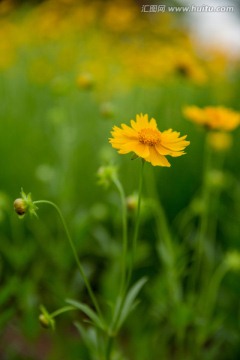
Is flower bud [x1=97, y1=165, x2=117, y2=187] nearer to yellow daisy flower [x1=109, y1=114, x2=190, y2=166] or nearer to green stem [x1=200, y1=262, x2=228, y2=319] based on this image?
yellow daisy flower [x1=109, y1=114, x2=190, y2=166]

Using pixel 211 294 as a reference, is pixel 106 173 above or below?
above

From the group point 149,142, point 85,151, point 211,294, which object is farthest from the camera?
point 85,151

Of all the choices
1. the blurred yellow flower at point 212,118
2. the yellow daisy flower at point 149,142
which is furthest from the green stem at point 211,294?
the yellow daisy flower at point 149,142

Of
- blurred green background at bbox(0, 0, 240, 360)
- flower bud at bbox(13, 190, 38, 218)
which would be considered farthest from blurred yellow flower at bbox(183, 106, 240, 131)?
flower bud at bbox(13, 190, 38, 218)

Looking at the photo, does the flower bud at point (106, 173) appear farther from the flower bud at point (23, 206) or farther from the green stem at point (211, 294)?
the green stem at point (211, 294)

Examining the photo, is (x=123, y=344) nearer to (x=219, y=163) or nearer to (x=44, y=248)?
(x=44, y=248)

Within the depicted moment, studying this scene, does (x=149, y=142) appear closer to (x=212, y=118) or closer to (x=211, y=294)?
(x=212, y=118)

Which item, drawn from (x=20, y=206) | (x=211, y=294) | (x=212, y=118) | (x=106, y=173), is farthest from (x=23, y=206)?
(x=211, y=294)

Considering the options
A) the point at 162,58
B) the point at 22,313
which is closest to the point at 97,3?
the point at 162,58
